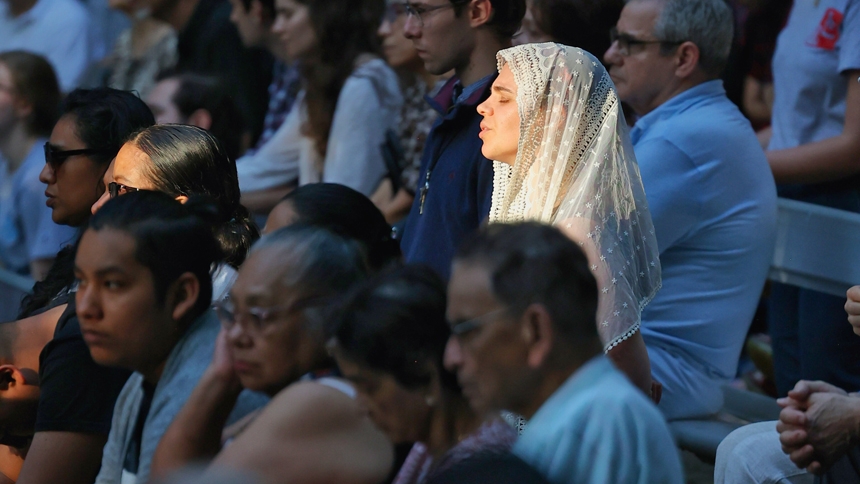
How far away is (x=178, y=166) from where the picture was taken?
332 centimetres

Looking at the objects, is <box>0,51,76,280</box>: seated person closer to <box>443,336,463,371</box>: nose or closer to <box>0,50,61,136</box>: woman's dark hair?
<box>0,50,61,136</box>: woman's dark hair

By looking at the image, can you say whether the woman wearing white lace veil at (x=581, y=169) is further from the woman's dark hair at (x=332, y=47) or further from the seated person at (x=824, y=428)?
the woman's dark hair at (x=332, y=47)

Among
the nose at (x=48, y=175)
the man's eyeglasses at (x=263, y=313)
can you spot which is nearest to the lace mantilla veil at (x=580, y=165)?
the man's eyeglasses at (x=263, y=313)

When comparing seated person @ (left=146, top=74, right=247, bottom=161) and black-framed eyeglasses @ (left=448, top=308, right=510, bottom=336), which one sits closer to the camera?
black-framed eyeglasses @ (left=448, top=308, right=510, bottom=336)

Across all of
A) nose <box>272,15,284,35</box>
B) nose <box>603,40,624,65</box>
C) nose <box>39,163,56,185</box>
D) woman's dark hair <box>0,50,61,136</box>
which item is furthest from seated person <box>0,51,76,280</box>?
nose <box>603,40,624,65</box>

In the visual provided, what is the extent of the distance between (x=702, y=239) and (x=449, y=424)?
1.80 meters

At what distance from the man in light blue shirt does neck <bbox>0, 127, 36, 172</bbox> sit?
12.1 ft

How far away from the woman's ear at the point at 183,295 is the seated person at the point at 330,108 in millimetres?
2462

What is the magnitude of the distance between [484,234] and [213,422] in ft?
2.65

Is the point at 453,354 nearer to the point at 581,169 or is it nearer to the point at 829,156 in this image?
the point at 581,169

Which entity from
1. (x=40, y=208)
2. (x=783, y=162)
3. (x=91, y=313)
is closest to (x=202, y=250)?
(x=91, y=313)

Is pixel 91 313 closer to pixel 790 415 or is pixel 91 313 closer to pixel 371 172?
pixel 790 415

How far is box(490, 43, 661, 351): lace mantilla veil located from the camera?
2.98m

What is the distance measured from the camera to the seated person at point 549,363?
6.41 ft
